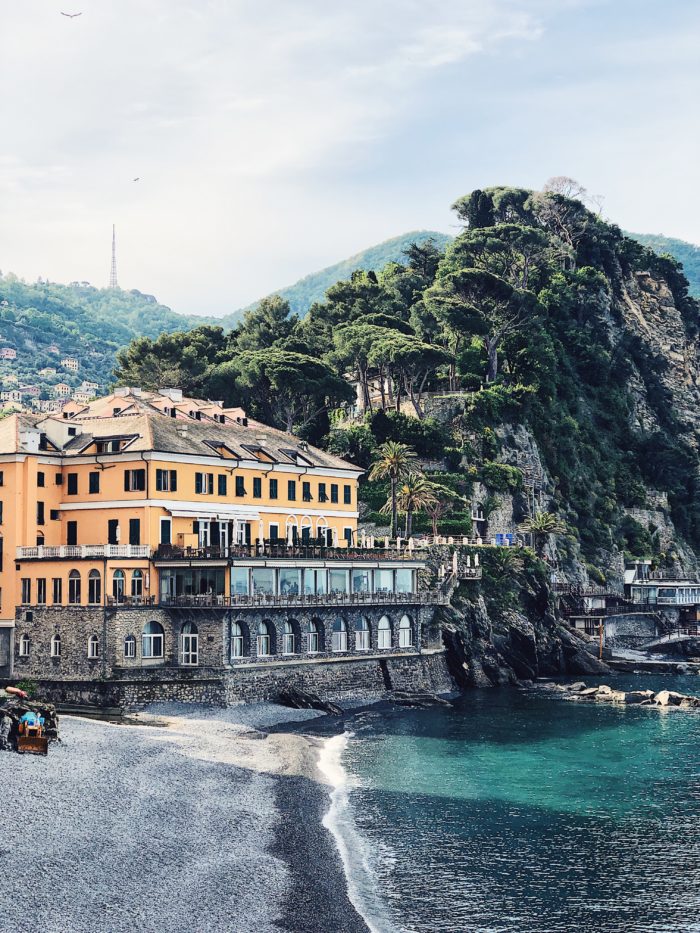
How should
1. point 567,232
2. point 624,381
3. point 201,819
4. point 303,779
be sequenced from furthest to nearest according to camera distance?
point 567,232 < point 624,381 < point 303,779 < point 201,819

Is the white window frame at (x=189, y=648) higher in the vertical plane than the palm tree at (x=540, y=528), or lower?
lower

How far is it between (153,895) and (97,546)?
4186 cm

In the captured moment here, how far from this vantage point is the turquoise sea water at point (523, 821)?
133 ft

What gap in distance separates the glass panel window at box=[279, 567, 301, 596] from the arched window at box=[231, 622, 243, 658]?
457cm

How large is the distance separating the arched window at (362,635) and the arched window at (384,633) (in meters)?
1.36

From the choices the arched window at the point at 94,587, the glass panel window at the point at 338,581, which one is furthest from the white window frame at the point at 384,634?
the arched window at the point at 94,587

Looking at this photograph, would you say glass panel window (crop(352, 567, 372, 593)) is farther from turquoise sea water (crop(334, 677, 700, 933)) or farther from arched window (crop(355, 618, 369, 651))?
turquoise sea water (crop(334, 677, 700, 933))

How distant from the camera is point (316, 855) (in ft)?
150

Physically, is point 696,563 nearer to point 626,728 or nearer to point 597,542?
point 597,542

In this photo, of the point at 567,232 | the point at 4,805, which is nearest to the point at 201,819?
the point at 4,805

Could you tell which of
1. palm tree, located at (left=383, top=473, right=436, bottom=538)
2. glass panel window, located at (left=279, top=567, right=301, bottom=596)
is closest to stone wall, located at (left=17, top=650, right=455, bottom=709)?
glass panel window, located at (left=279, top=567, right=301, bottom=596)

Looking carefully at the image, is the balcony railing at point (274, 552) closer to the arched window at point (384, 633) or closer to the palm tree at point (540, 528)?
the arched window at point (384, 633)

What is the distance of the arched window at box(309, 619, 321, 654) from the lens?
8354 cm

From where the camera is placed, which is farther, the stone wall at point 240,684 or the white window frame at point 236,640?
the white window frame at point 236,640
